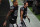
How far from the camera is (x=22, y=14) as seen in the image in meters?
2.10

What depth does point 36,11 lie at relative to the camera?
181 inches

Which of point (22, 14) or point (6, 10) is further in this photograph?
point (22, 14)

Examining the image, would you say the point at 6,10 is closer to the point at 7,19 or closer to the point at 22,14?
the point at 7,19

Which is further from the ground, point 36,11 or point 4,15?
point 4,15

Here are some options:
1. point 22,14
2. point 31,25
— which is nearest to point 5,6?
point 22,14

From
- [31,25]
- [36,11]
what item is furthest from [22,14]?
[36,11]

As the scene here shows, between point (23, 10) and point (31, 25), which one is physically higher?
point (23, 10)

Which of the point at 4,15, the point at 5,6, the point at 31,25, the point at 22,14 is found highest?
the point at 5,6

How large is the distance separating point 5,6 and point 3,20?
18 cm

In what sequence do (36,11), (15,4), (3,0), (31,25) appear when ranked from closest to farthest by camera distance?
1. (3,0)
2. (15,4)
3. (31,25)
4. (36,11)

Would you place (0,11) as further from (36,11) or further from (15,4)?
(36,11)

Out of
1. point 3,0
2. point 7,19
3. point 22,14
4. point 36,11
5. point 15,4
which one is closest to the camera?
point 3,0

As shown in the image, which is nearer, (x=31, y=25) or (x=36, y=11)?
(x=31, y=25)

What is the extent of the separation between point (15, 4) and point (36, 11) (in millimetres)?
2986
